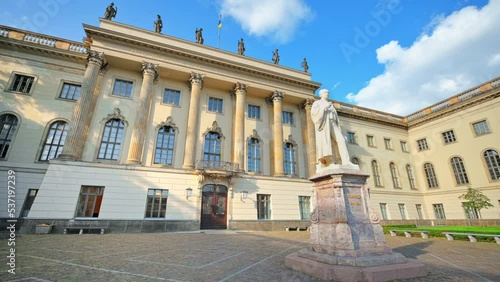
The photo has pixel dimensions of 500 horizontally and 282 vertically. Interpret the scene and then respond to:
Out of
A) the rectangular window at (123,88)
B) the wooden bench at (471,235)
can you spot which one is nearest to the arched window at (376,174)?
the wooden bench at (471,235)

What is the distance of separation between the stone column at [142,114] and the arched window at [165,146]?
150 cm

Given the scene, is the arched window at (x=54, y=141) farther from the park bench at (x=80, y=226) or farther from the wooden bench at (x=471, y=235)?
the wooden bench at (x=471, y=235)

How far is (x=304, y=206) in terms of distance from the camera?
19.8 meters

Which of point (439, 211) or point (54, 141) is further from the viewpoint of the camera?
point (439, 211)

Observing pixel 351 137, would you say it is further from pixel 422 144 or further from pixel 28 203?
pixel 28 203

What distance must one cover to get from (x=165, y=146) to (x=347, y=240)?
17.1 meters

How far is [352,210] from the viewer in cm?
529

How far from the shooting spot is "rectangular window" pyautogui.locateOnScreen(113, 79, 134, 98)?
19297 millimetres

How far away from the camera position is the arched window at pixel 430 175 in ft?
88.3

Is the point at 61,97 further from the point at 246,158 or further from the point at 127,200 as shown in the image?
the point at 246,158

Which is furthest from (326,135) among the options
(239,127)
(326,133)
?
(239,127)

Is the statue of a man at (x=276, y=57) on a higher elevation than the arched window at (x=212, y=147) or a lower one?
higher

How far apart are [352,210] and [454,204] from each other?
28.2 meters

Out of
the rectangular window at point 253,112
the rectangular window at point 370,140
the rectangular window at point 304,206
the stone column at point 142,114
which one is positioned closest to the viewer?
the stone column at point 142,114
